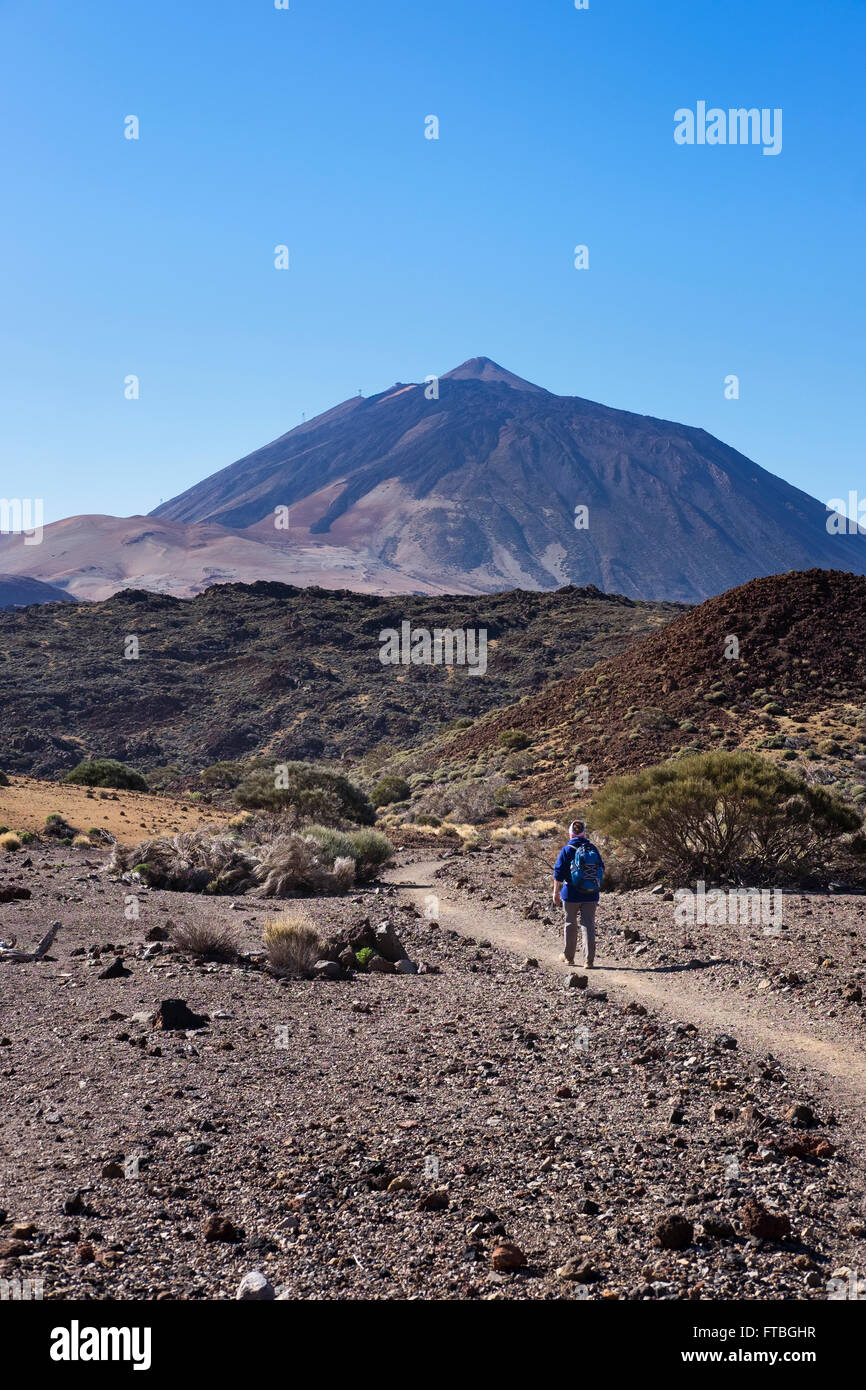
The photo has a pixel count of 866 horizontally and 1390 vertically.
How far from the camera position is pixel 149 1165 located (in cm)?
462

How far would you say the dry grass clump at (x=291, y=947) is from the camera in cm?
941

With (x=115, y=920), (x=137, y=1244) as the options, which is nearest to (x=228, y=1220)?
(x=137, y=1244)

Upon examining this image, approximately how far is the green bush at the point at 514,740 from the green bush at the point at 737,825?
54.6 feet

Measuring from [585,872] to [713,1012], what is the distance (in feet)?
6.24

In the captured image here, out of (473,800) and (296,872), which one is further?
(473,800)

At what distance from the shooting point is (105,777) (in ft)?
102

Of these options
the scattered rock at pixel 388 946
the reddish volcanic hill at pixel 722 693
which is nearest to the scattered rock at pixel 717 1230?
the scattered rock at pixel 388 946

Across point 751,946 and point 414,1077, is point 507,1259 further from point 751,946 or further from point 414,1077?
point 751,946

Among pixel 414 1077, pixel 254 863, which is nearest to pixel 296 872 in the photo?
pixel 254 863

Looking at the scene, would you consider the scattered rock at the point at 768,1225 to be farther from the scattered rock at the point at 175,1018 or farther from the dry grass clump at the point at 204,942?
the dry grass clump at the point at 204,942

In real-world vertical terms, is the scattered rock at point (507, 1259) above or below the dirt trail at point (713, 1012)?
above
